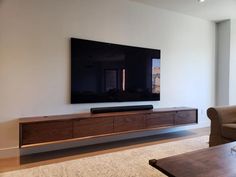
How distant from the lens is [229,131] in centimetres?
283

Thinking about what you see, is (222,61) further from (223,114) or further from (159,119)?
(159,119)

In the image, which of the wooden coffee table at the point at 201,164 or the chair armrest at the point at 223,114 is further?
the chair armrest at the point at 223,114

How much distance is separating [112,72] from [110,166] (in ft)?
5.36

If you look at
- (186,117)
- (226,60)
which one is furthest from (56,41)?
(226,60)

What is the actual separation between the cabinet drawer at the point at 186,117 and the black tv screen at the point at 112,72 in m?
0.57

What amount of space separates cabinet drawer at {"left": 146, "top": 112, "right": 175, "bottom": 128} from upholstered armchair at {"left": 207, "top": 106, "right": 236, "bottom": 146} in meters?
0.79

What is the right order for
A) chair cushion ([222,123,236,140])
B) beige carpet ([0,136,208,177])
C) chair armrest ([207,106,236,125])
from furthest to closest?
chair armrest ([207,106,236,125]), chair cushion ([222,123,236,140]), beige carpet ([0,136,208,177])

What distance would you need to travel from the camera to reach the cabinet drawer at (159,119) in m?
3.53

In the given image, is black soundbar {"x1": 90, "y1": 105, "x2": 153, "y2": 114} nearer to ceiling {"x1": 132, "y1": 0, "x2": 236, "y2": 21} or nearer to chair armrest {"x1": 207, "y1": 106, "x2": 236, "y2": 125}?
chair armrest {"x1": 207, "y1": 106, "x2": 236, "y2": 125}

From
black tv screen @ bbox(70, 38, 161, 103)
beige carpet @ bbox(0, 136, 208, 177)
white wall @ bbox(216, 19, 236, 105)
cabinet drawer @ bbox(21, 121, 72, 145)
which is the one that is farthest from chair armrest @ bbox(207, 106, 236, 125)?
cabinet drawer @ bbox(21, 121, 72, 145)

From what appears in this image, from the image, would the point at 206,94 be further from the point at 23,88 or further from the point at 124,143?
the point at 23,88

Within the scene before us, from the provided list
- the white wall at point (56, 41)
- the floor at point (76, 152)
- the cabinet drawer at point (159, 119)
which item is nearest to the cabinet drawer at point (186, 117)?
the cabinet drawer at point (159, 119)

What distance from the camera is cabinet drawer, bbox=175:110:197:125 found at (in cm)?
387

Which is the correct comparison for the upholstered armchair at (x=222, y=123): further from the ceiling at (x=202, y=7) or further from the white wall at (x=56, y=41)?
the ceiling at (x=202, y=7)
